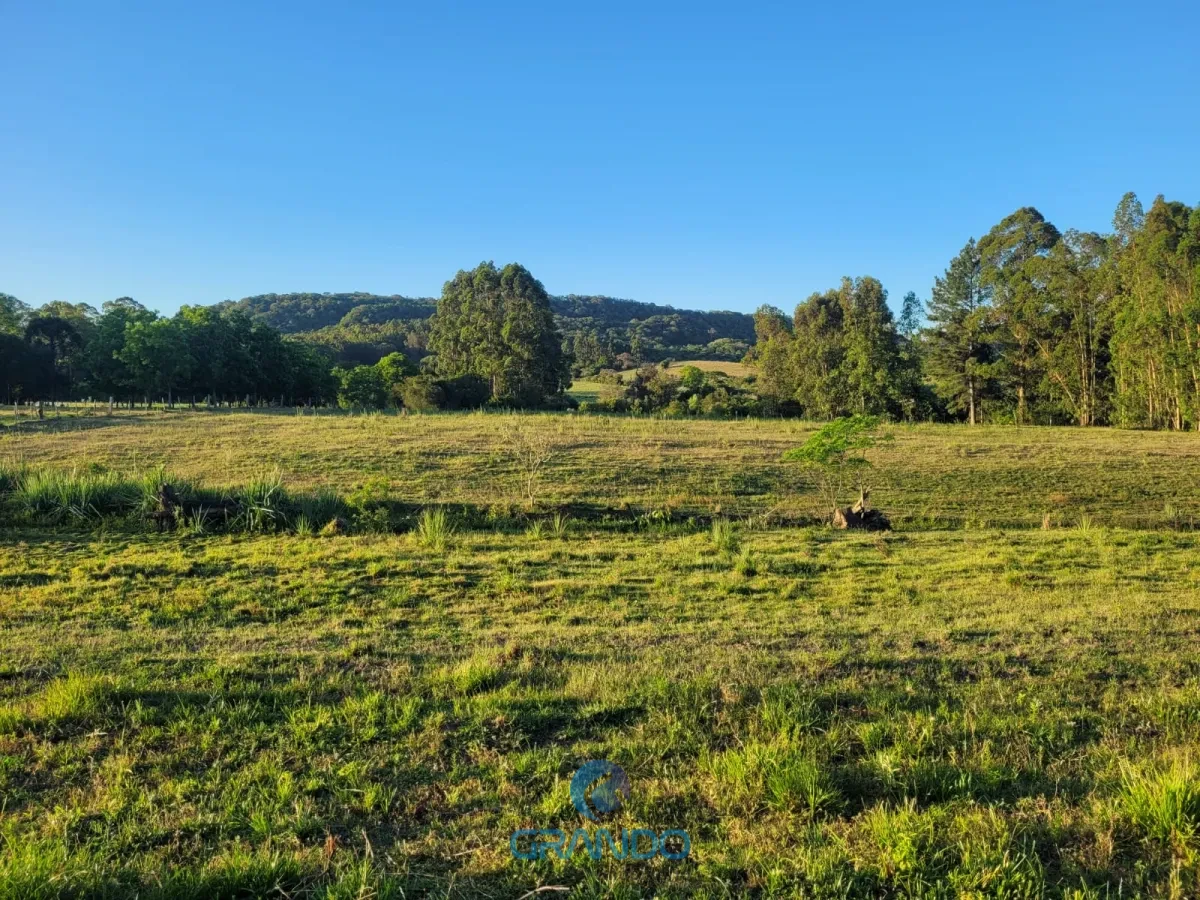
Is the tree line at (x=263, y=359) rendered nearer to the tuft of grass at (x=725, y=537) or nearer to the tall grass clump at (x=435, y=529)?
the tall grass clump at (x=435, y=529)

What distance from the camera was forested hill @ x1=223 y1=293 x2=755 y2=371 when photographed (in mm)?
116750

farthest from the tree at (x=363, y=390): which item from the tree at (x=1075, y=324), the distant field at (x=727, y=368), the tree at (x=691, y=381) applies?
the tree at (x=1075, y=324)

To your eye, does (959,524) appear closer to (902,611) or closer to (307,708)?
(902,611)

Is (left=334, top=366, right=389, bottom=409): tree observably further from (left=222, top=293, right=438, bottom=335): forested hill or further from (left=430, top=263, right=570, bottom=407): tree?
(left=222, top=293, right=438, bottom=335): forested hill

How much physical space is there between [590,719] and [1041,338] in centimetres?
6329

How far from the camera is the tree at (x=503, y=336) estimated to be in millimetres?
64500

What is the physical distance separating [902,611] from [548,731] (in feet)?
21.2

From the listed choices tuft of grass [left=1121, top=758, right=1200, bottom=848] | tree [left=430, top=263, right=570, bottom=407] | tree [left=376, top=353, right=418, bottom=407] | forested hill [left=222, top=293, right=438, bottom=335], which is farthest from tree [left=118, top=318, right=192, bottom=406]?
forested hill [left=222, top=293, right=438, bottom=335]

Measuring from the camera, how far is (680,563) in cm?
1281

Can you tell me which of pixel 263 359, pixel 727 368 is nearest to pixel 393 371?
pixel 263 359

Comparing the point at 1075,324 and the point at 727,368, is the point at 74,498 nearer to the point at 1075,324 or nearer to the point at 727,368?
the point at 1075,324

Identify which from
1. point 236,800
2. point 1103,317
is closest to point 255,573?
point 236,800

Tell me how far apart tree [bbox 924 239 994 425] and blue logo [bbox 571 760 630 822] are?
197ft

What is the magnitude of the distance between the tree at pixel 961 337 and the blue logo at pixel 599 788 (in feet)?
197
